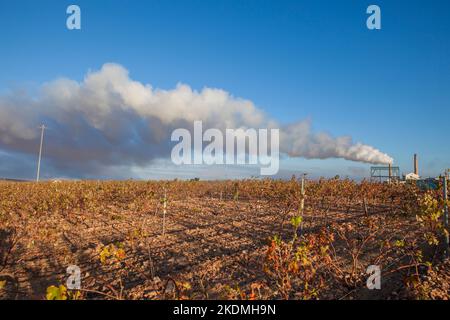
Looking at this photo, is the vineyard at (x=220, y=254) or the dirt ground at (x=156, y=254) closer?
the vineyard at (x=220, y=254)

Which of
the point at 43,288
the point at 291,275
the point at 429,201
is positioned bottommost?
the point at 43,288

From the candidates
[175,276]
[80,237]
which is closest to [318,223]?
[175,276]

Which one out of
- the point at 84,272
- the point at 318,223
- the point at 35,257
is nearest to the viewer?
the point at 84,272

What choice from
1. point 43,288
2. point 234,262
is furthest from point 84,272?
point 234,262

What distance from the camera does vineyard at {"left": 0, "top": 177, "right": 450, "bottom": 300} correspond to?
4473mm

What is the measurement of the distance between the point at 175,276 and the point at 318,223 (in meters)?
5.92

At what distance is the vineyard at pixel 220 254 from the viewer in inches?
176

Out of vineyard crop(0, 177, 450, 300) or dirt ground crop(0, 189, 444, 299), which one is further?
dirt ground crop(0, 189, 444, 299)

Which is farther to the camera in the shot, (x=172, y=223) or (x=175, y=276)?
(x=172, y=223)

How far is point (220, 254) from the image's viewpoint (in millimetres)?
6574

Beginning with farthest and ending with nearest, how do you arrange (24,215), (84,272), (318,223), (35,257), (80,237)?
(24,215), (318,223), (80,237), (35,257), (84,272)

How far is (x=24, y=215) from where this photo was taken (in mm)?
11953
